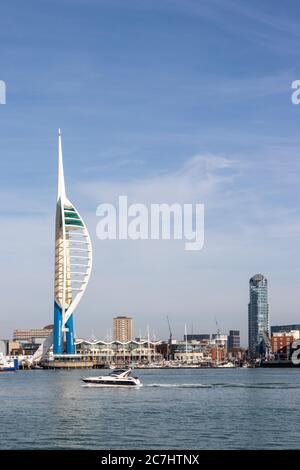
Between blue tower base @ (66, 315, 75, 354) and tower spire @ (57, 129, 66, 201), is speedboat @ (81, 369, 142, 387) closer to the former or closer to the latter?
blue tower base @ (66, 315, 75, 354)

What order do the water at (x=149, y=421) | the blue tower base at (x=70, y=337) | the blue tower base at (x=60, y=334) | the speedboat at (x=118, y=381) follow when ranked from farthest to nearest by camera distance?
the blue tower base at (x=70, y=337) < the blue tower base at (x=60, y=334) < the speedboat at (x=118, y=381) < the water at (x=149, y=421)

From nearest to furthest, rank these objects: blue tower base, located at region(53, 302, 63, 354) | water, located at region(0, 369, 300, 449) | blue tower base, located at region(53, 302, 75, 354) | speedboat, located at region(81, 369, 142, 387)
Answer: water, located at region(0, 369, 300, 449), speedboat, located at region(81, 369, 142, 387), blue tower base, located at region(53, 302, 63, 354), blue tower base, located at region(53, 302, 75, 354)

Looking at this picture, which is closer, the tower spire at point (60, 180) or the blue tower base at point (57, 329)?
the blue tower base at point (57, 329)

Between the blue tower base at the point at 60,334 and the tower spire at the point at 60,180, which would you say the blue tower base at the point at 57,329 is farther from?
the tower spire at the point at 60,180

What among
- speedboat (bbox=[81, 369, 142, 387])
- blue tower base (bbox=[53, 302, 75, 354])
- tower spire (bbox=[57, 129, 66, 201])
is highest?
tower spire (bbox=[57, 129, 66, 201])

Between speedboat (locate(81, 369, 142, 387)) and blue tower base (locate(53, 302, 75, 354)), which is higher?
blue tower base (locate(53, 302, 75, 354))

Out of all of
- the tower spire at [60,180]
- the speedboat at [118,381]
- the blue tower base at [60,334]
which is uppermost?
the tower spire at [60,180]

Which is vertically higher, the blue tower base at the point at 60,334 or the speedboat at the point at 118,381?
the blue tower base at the point at 60,334

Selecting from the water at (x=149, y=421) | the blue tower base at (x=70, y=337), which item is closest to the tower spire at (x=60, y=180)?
the blue tower base at (x=70, y=337)

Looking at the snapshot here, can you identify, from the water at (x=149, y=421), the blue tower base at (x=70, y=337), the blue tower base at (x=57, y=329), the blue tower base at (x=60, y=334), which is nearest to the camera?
the water at (x=149, y=421)

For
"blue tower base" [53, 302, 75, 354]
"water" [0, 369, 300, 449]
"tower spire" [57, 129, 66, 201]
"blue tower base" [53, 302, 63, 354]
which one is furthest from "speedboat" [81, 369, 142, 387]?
"tower spire" [57, 129, 66, 201]

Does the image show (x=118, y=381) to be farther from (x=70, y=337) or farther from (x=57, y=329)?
(x=70, y=337)

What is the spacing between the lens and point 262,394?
60.1 meters
